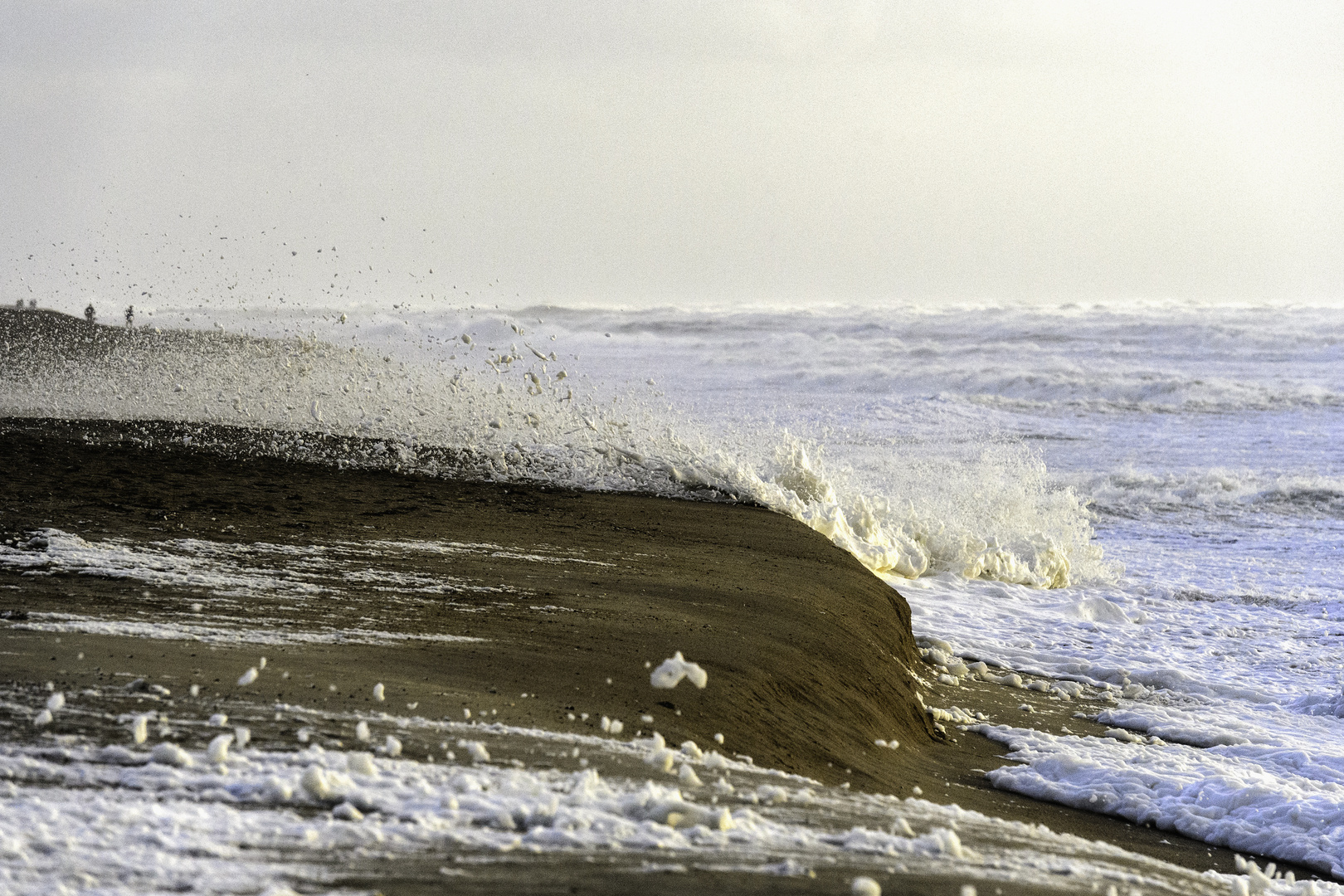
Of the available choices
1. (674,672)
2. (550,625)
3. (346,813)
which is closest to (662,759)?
(674,672)

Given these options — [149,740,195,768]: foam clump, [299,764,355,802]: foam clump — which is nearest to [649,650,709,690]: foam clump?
[299,764,355,802]: foam clump

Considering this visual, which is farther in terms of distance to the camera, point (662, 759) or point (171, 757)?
point (662, 759)

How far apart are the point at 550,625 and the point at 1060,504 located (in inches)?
398

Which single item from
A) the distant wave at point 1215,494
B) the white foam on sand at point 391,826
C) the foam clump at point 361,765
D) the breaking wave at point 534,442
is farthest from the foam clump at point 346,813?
the distant wave at point 1215,494

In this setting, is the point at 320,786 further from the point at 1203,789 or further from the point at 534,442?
the point at 534,442

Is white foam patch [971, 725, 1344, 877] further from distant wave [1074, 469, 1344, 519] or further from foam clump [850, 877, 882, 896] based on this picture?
distant wave [1074, 469, 1344, 519]

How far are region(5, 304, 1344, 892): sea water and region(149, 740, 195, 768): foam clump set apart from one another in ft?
12.1

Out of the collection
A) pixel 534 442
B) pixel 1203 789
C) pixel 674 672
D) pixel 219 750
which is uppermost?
pixel 534 442

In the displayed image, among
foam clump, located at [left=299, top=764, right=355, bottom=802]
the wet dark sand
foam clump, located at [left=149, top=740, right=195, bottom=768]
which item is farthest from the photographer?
the wet dark sand

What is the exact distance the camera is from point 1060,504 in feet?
46.7

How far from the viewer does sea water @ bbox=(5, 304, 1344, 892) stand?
20.2ft

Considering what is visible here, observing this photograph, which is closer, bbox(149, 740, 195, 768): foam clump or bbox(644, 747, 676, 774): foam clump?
bbox(149, 740, 195, 768): foam clump

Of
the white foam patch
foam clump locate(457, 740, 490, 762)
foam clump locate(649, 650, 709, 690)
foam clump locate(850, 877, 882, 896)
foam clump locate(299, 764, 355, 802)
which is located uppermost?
foam clump locate(649, 650, 709, 690)

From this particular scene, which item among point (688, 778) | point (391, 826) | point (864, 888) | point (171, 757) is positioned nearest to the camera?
point (864, 888)
